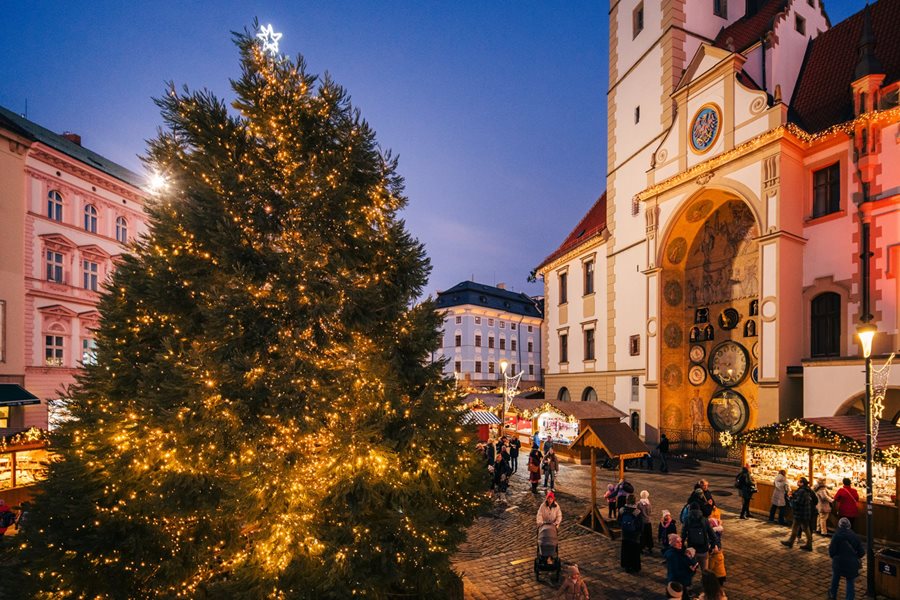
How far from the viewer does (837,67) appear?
20.1 metres

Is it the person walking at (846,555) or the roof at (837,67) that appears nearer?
the person walking at (846,555)

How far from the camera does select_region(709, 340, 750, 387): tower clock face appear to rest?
22.6 metres

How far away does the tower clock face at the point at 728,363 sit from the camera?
888 inches

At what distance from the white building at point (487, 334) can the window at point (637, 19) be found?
38331 millimetres

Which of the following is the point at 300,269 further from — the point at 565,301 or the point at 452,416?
the point at 565,301

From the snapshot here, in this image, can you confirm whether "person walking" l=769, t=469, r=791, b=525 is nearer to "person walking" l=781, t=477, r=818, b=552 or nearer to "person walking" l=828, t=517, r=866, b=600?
"person walking" l=781, t=477, r=818, b=552

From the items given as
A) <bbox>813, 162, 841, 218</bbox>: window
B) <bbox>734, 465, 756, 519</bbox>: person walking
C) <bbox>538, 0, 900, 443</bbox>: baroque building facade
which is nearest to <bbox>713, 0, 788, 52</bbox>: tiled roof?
<bbox>538, 0, 900, 443</bbox>: baroque building facade

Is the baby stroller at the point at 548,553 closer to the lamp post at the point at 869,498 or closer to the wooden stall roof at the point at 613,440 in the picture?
the wooden stall roof at the point at 613,440

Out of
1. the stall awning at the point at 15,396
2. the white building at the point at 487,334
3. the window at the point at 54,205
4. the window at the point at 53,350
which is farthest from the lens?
the white building at the point at 487,334

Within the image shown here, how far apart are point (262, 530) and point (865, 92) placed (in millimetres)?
22586

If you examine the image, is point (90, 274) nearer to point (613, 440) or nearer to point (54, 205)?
point (54, 205)

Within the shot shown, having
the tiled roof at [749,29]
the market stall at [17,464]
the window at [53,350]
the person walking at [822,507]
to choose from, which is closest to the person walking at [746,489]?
the person walking at [822,507]

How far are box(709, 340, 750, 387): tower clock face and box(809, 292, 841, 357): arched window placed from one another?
3901mm

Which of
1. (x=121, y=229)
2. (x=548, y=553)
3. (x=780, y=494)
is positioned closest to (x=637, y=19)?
(x=780, y=494)
